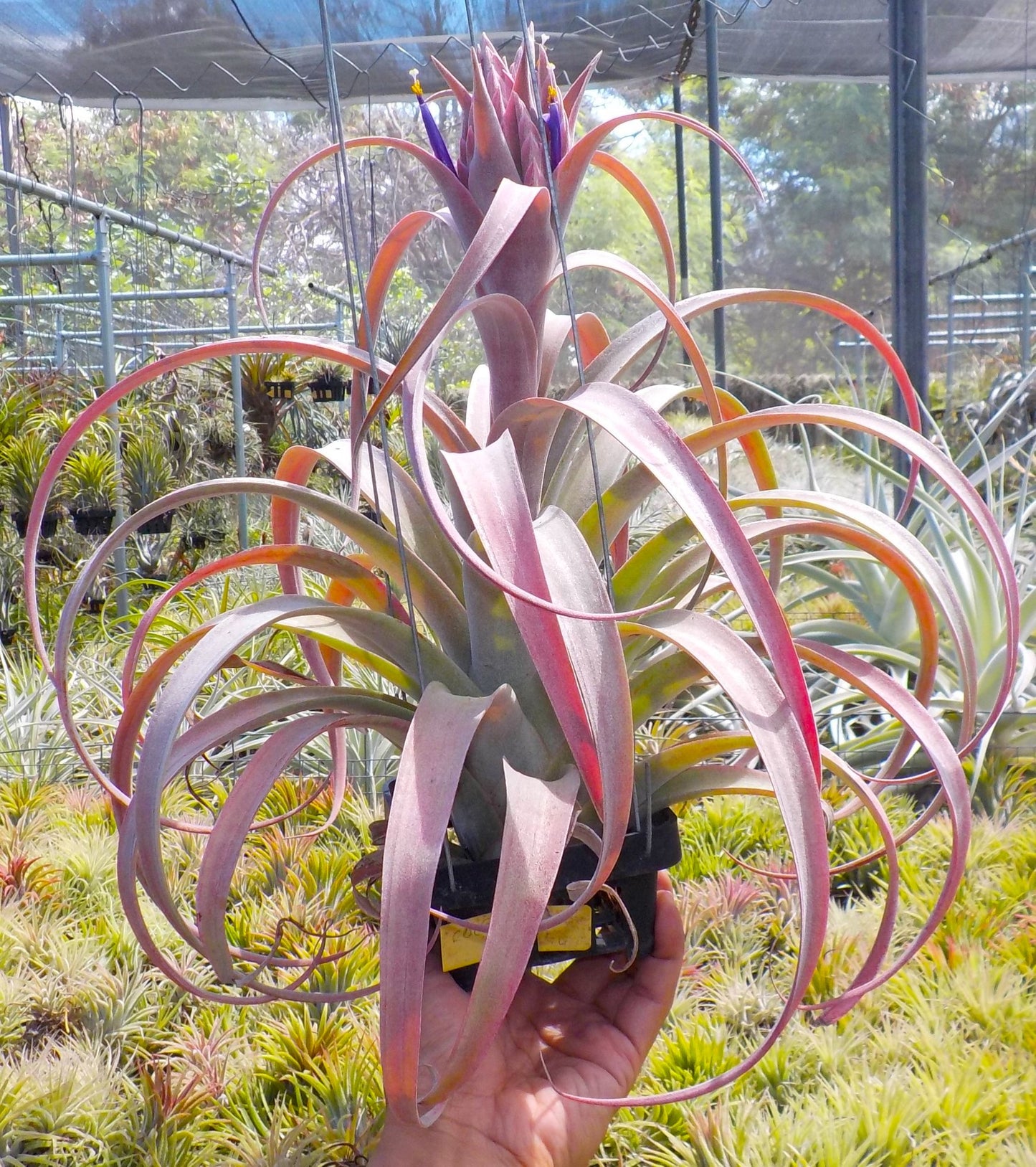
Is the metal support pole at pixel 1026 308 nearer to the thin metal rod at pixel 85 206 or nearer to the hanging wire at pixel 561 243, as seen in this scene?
the thin metal rod at pixel 85 206

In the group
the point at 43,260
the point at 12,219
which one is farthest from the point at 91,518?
the point at 12,219

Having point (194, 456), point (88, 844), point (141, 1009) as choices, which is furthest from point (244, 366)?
point (141, 1009)

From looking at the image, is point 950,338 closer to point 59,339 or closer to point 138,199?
point 138,199

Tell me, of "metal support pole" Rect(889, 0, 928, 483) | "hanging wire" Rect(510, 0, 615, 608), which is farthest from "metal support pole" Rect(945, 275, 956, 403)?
"hanging wire" Rect(510, 0, 615, 608)

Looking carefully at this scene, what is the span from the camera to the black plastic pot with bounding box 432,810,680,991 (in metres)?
0.55

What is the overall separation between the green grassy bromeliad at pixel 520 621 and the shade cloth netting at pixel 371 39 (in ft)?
9.05

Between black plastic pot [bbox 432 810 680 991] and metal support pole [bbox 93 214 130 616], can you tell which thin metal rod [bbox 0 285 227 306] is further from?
black plastic pot [bbox 432 810 680 991]

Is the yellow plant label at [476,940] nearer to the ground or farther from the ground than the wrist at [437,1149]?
farther from the ground

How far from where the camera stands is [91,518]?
110 inches

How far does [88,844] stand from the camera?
1.48 meters

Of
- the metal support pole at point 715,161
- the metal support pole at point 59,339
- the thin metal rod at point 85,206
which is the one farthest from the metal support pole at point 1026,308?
the metal support pole at point 59,339

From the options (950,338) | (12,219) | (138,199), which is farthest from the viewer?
(12,219)

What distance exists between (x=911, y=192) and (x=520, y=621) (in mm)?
2099

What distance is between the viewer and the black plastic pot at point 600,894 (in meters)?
0.55
